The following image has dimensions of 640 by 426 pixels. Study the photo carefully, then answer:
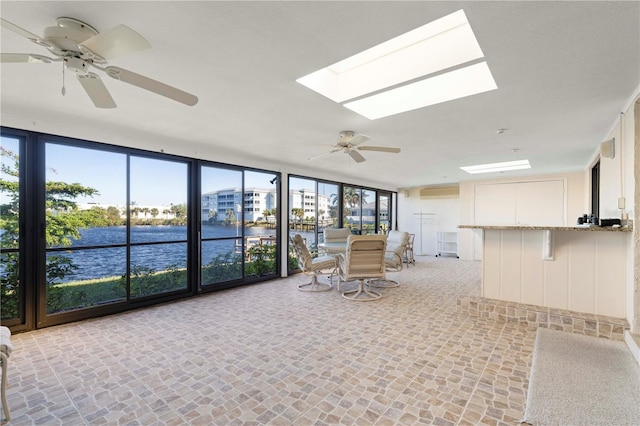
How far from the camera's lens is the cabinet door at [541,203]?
7434 mm

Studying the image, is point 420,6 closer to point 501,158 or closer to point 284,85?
point 284,85

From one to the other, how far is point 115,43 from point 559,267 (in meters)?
4.38

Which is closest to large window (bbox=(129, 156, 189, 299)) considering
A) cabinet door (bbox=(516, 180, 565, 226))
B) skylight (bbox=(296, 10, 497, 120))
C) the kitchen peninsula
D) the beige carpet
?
skylight (bbox=(296, 10, 497, 120))

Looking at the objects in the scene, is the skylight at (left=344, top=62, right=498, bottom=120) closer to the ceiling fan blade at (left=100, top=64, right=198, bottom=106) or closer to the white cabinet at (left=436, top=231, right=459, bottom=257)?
the ceiling fan blade at (left=100, top=64, right=198, bottom=106)

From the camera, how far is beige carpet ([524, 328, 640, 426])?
1.80 meters

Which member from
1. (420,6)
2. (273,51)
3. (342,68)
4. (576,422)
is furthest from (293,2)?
(576,422)

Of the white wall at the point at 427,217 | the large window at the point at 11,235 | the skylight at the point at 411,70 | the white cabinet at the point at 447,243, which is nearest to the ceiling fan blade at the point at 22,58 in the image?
the skylight at the point at 411,70

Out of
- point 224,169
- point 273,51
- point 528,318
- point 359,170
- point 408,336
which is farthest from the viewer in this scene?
point 359,170

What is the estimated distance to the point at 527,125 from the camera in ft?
11.8

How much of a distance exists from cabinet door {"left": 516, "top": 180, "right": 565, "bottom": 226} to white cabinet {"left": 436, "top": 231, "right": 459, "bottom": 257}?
1988 mm

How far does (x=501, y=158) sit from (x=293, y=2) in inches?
214

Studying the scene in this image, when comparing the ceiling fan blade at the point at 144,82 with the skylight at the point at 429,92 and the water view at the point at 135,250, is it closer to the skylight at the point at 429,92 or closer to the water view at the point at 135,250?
the skylight at the point at 429,92

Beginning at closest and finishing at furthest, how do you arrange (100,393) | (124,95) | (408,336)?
(100,393) < (124,95) < (408,336)

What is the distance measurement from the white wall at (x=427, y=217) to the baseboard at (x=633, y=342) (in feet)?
22.5
